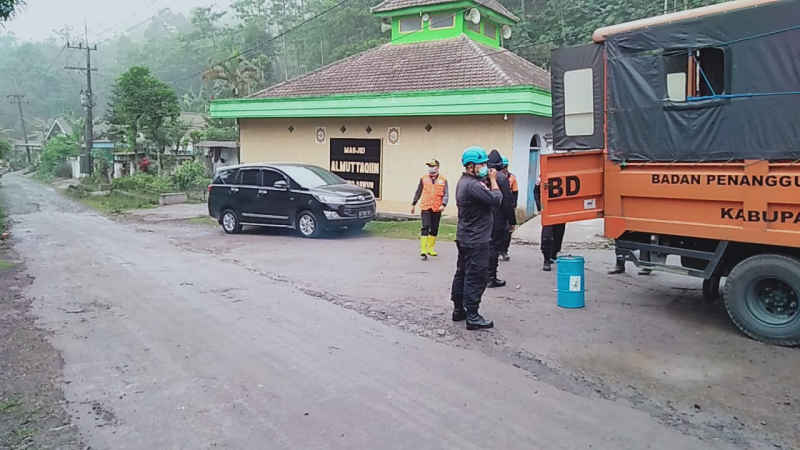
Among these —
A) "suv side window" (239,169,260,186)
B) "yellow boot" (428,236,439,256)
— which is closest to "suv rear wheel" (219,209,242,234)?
"suv side window" (239,169,260,186)

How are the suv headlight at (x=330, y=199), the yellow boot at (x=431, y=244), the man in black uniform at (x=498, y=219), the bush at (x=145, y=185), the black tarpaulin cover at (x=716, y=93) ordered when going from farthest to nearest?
1. the bush at (x=145, y=185)
2. the suv headlight at (x=330, y=199)
3. the yellow boot at (x=431, y=244)
4. the man in black uniform at (x=498, y=219)
5. the black tarpaulin cover at (x=716, y=93)

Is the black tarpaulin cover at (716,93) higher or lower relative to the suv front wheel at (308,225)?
higher

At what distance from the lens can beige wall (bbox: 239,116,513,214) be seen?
15.2 m

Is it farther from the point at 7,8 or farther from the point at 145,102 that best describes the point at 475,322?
the point at 145,102

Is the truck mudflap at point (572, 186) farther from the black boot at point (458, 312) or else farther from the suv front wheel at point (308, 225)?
the suv front wheel at point (308, 225)

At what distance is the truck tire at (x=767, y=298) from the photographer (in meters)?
5.72

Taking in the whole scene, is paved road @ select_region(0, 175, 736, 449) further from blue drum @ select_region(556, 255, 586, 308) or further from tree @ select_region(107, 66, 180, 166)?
tree @ select_region(107, 66, 180, 166)

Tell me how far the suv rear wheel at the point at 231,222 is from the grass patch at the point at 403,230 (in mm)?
3152

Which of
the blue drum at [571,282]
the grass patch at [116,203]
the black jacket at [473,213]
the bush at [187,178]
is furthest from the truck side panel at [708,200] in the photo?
the bush at [187,178]

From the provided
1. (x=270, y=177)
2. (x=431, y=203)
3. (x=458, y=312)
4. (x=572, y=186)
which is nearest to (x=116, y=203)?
(x=270, y=177)

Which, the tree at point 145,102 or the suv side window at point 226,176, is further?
the tree at point 145,102

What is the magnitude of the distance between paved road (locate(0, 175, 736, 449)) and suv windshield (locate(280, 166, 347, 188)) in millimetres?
5937

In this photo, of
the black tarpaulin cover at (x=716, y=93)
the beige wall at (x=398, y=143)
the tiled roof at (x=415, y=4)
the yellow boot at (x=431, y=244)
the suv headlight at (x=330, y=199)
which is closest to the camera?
the black tarpaulin cover at (x=716, y=93)

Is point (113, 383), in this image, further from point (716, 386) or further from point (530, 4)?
point (530, 4)
